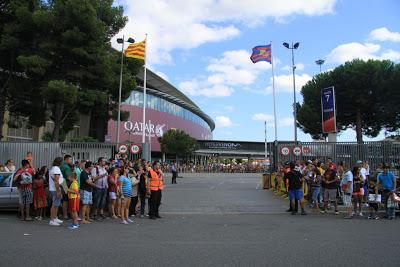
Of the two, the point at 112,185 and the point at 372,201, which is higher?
the point at 112,185

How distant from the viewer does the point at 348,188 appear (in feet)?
47.5

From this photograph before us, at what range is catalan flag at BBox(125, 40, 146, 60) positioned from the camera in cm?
3052

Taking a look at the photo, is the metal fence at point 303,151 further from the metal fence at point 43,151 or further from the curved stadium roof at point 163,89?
the curved stadium roof at point 163,89

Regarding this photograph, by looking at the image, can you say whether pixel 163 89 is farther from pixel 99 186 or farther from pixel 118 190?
pixel 99 186

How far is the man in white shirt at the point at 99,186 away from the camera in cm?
1317

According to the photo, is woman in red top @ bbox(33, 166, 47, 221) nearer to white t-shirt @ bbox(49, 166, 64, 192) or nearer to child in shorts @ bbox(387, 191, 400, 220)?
white t-shirt @ bbox(49, 166, 64, 192)

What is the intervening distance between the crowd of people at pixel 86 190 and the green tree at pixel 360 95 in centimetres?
3747

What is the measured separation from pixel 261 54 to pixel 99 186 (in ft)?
73.4

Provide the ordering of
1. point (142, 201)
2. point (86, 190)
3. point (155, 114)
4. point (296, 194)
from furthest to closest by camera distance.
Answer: point (155, 114)
point (296, 194)
point (142, 201)
point (86, 190)

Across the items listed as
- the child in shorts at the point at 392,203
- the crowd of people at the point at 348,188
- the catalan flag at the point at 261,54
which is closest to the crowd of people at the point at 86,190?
the crowd of people at the point at 348,188

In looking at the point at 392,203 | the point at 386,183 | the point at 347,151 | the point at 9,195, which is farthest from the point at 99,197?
the point at 347,151

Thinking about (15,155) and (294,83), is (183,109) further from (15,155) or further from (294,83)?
(15,155)

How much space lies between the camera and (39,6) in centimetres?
2673

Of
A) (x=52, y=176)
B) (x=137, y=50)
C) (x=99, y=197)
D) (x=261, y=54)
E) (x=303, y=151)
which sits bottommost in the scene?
(x=99, y=197)
